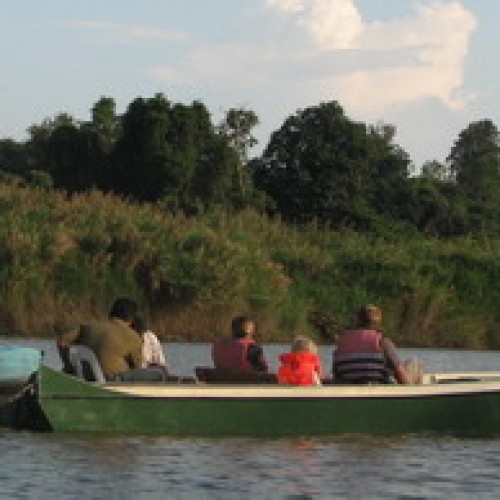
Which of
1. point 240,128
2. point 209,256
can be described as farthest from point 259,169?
point 209,256

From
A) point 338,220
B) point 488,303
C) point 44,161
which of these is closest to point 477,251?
point 488,303

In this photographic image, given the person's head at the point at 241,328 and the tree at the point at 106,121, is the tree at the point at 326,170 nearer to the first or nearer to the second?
the tree at the point at 106,121

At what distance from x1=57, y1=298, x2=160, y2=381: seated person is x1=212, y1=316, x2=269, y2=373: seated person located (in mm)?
937

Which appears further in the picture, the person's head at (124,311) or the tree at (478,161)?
the tree at (478,161)

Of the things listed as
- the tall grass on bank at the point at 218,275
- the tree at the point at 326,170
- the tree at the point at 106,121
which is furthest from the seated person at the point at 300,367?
the tree at the point at 106,121

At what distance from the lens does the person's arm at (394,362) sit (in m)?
17.3

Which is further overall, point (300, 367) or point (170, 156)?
point (170, 156)

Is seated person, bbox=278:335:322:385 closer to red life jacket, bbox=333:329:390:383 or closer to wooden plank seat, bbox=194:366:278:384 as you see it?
wooden plank seat, bbox=194:366:278:384

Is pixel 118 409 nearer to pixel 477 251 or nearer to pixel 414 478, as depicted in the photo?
pixel 414 478

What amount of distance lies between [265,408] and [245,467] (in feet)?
6.71

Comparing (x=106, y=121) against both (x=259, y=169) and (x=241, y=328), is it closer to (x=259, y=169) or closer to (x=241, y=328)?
(x=259, y=169)

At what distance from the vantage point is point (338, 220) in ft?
208

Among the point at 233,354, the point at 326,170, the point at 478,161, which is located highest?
the point at 478,161

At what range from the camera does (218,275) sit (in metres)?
39.1
